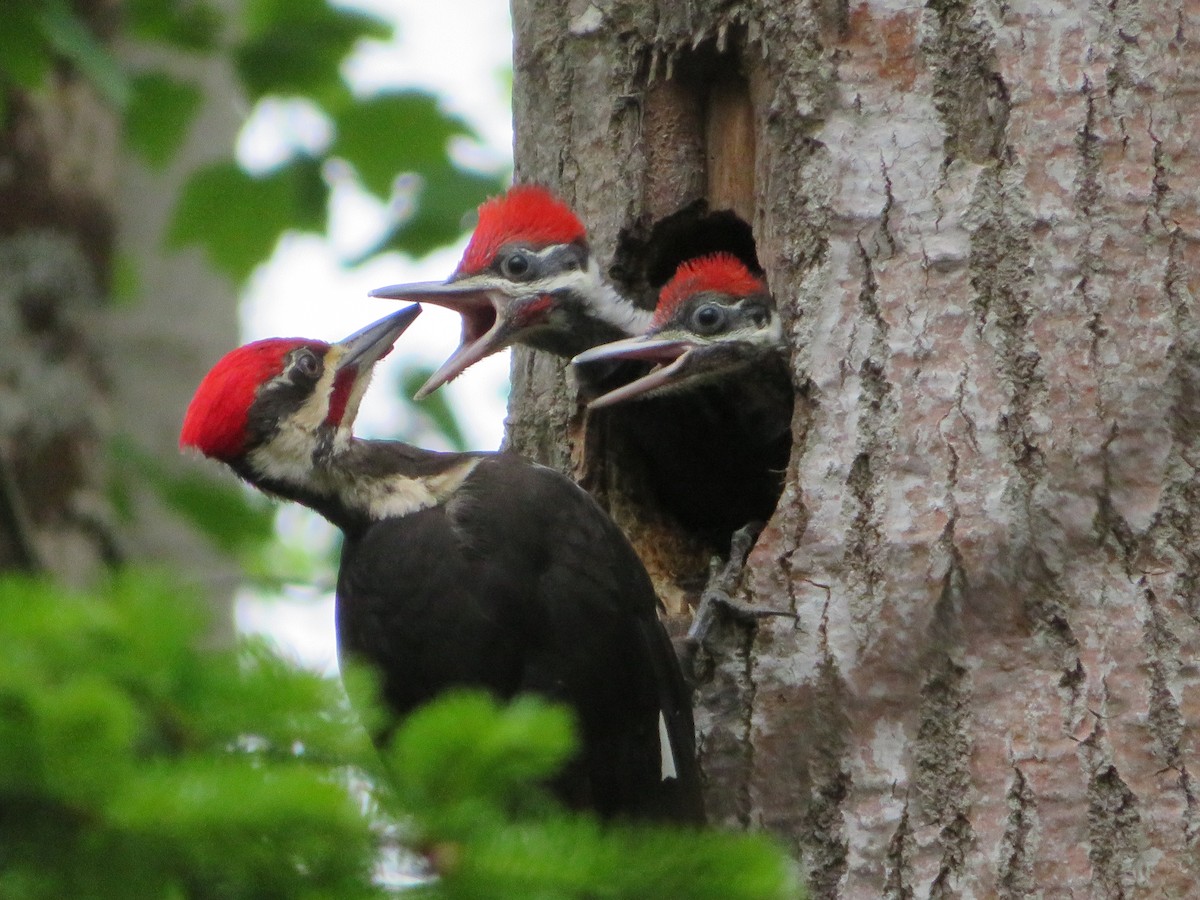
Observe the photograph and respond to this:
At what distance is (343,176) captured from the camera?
5.22 meters

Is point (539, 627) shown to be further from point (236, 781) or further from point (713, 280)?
point (236, 781)

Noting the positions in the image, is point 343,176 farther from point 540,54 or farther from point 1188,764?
point 1188,764

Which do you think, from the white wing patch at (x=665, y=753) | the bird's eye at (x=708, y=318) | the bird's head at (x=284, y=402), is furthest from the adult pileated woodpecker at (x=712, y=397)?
the white wing patch at (x=665, y=753)

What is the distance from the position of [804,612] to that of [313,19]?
3.22 meters

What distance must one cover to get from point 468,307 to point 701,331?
0.65m

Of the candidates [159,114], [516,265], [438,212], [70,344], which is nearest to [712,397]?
[516,265]

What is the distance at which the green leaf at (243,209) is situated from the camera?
4.98 m

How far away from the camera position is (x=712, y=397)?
3605 millimetres

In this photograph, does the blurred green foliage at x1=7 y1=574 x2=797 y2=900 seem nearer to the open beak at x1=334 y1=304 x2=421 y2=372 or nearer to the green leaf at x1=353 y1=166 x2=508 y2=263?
the open beak at x1=334 y1=304 x2=421 y2=372

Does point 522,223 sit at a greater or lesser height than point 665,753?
greater

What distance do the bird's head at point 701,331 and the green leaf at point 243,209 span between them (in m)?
2.12

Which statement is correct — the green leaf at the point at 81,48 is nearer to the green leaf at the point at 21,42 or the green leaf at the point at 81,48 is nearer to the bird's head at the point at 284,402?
the green leaf at the point at 21,42

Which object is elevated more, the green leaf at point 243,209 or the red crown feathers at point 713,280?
the green leaf at point 243,209

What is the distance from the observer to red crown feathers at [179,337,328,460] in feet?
9.96
